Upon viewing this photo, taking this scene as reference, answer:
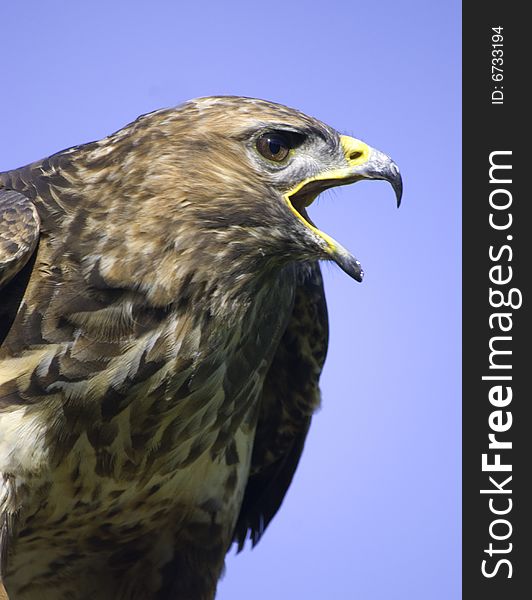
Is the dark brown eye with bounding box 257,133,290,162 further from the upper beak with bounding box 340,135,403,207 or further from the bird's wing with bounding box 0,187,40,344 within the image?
the bird's wing with bounding box 0,187,40,344

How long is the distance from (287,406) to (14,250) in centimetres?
271

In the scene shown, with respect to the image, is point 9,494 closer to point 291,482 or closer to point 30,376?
point 30,376

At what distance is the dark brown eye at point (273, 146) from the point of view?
6.22m

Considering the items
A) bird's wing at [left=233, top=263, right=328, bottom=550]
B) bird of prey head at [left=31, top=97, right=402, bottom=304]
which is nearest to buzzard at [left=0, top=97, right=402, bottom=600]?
bird of prey head at [left=31, top=97, right=402, bottom=304]

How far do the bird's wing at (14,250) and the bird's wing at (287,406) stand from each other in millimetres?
2105

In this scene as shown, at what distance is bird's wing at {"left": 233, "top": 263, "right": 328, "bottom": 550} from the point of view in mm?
7781

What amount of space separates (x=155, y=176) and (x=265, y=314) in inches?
39.7

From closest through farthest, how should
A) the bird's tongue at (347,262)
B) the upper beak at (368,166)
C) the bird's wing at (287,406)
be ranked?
the bird's tongue at (347,262)
the upper beak at (368,166)
the bird's wing at (287,406)

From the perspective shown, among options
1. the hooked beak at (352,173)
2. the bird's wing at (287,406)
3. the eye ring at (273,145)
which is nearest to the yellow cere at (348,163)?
the hooked beak at (352,173)

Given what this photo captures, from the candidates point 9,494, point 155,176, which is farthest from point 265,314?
point 9,494

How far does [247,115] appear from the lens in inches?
246

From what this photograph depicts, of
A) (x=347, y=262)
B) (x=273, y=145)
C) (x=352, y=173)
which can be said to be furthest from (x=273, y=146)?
(x=347, y=262)

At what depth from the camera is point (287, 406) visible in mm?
8055

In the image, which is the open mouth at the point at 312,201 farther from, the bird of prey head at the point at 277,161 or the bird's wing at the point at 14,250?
the bird's wing at the point at 14,250
